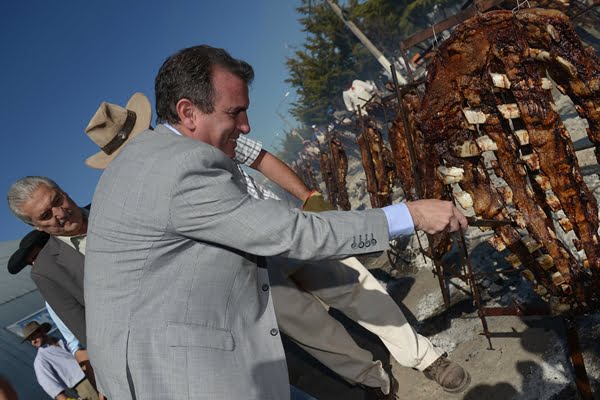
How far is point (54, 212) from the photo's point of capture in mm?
2957

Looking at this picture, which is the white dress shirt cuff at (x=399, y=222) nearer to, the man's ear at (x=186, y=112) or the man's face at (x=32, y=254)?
the man's ear at (x=186, y=112)

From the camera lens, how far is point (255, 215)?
1576 mm

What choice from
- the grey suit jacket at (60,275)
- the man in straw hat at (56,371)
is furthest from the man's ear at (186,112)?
the man in straw hat at (56,371)

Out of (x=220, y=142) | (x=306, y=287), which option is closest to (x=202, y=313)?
(x=220, y=142)

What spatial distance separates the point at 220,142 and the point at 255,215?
56 cm

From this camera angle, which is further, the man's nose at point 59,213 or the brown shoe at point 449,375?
the brown shoe at point 449,375

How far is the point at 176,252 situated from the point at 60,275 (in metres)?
2.06

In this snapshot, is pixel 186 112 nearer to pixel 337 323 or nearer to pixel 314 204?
pixel 314 204

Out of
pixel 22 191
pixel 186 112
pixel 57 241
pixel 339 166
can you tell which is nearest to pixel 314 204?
pixel 186 112

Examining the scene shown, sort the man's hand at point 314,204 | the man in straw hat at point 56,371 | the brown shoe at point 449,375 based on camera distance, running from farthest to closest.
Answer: the man in straw hat at point 56,371, the brown shoe at point 449,375, the man's hand at point 314,204

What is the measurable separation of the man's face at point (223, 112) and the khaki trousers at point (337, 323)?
1.53 metres

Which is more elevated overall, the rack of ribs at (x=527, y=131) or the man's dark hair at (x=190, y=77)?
the man's dark hair at (x=190, y=77)

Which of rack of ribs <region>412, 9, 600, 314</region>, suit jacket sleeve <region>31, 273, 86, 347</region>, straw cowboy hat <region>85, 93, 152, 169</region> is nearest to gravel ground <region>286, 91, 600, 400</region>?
rack of ribs <region>412, 9, 600, 314</region>

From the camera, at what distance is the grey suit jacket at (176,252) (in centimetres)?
155
